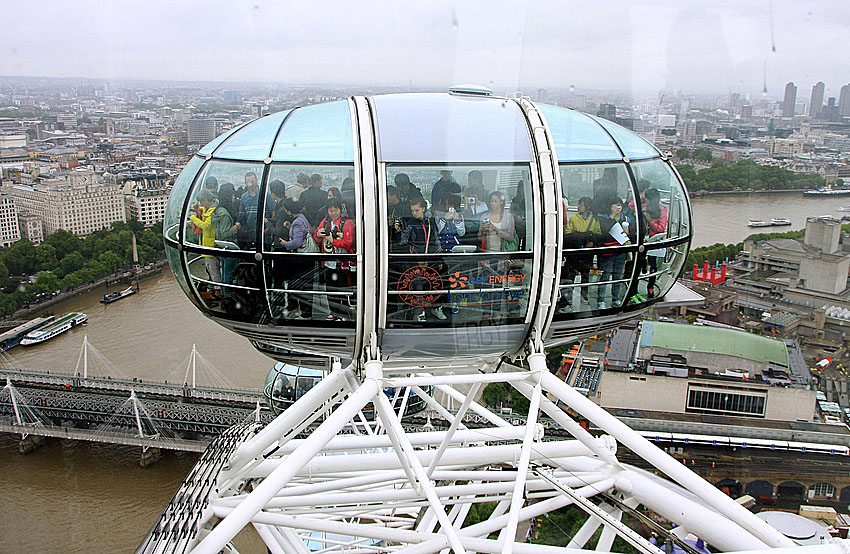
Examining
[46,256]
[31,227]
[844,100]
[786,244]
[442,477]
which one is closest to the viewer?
[442,477]

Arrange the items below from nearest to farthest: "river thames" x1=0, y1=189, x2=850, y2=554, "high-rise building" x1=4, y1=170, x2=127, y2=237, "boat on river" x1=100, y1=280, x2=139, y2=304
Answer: "river thames" x1=0, y1=189, x2=850, y2=554
"boat on river" x1=100, y1=280, x2=139, y2=304
"high-rise building" x1=4, y1=170, x2=127, y2=237

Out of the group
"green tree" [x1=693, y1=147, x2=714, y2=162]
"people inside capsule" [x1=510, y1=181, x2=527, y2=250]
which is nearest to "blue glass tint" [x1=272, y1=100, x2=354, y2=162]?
"people inside capsule" [x1=510, y1=181, x2=527, y2=250]

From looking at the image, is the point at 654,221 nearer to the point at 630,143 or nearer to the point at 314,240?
the point at 630,143

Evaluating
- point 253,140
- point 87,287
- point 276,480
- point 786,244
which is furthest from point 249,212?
point 786,244

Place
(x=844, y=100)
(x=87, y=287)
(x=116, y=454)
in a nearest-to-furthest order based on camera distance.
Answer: (x=116, y=454), (x=844, y=100), (x=87, y=287)

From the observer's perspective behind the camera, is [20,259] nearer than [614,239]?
No

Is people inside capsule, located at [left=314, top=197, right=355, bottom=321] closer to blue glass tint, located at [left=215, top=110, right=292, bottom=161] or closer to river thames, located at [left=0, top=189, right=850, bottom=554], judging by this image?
blue glass tint, located at [left=215, top=110, right=292, bottom=161]

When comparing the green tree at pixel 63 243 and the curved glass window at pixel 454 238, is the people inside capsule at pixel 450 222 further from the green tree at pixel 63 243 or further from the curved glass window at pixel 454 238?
the green tree at pixel 63 243

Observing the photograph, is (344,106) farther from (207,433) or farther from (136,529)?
(207,433)
